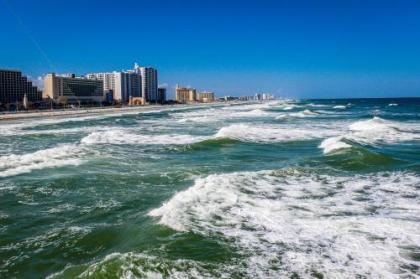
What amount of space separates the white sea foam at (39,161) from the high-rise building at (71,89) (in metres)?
125

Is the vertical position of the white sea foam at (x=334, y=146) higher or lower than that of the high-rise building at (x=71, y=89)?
lower

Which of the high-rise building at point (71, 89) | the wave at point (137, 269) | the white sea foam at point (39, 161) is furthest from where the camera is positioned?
the high-rise building at point (71, 89)

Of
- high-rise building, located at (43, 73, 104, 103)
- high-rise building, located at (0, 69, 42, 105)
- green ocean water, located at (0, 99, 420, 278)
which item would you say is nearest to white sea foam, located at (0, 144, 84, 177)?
green ocean water, located at (0, 99, 420, 278)

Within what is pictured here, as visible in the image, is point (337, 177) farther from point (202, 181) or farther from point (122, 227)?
point (122, 227)

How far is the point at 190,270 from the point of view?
249 inches

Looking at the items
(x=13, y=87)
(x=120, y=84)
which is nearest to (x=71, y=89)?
(x=13, y=87)

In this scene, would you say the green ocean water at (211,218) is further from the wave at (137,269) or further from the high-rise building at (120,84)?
the high-rise building at (120,84)

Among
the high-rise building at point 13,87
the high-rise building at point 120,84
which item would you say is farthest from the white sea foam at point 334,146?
the high-rise building at point 120,84

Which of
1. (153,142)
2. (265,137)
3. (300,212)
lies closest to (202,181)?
(300,212)

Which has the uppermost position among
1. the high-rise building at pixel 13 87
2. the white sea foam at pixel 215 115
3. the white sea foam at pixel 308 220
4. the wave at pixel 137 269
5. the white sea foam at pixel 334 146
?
the high-rise building at pixel 13 87

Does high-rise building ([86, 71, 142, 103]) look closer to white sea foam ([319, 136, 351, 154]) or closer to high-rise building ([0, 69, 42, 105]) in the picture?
high-rise building ([0, 69, 42, 105])

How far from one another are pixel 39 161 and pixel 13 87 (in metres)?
120

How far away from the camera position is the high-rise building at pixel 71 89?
14562 centimetres

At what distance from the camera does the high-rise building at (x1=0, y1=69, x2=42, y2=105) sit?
121738mm
